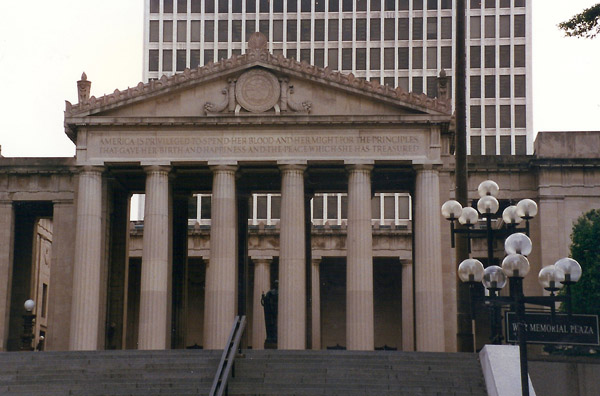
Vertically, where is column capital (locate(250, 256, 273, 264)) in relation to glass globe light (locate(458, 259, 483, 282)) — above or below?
above

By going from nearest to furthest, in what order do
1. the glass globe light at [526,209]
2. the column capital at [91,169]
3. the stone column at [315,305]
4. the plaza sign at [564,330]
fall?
1. the plaza sign at [564,330]
2. the glass globe light at [526,209]
3. the column capital at [91,169]
4. the stone column at [315,305]

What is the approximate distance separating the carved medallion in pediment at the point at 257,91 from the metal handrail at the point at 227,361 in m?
19.3

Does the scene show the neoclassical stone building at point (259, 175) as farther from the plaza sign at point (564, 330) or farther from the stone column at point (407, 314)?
the plaza sign at point (564, 330)

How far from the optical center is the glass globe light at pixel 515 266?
80.5 feet

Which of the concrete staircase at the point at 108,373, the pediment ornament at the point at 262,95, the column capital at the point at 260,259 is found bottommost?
the concrete staircase at the point at 108,373

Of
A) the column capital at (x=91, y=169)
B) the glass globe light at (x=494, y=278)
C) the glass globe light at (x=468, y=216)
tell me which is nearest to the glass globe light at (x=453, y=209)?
the glass globe light at (x=468, y=216)

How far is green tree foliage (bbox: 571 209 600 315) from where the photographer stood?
42469 millimetres

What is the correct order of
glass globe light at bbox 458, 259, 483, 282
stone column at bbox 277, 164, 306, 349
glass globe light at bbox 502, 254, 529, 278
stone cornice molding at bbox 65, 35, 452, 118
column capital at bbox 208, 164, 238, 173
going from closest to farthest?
glass globe light at bbox 502, 254, 529, 278 < glass globe light at bbox 458, 259, 483, 282 < stone column at bbox 277, 164, 306, 349 < stone cornice molding at bbox 65, 35, 452, 118 < column capital at bbox 208, 164, 238, 173

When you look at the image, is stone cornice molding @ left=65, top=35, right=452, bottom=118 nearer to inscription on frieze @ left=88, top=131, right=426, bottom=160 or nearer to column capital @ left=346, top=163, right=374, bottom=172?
inscription on frieze @ left=88, top=131, right=426, bottom=160

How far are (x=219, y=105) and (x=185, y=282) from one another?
11.8 metres

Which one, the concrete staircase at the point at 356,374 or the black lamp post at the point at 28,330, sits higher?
the black lamp post at the point at 28,330

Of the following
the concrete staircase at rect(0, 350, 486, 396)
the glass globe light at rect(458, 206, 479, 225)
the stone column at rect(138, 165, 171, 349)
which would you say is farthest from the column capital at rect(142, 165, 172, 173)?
the glass globe light at rect(458, 206, 479, 225)

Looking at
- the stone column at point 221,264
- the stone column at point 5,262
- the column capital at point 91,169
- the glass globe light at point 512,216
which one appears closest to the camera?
the glass globe light at point 512,216

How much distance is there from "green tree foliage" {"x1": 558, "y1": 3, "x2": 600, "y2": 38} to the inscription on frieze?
66.1 ft
